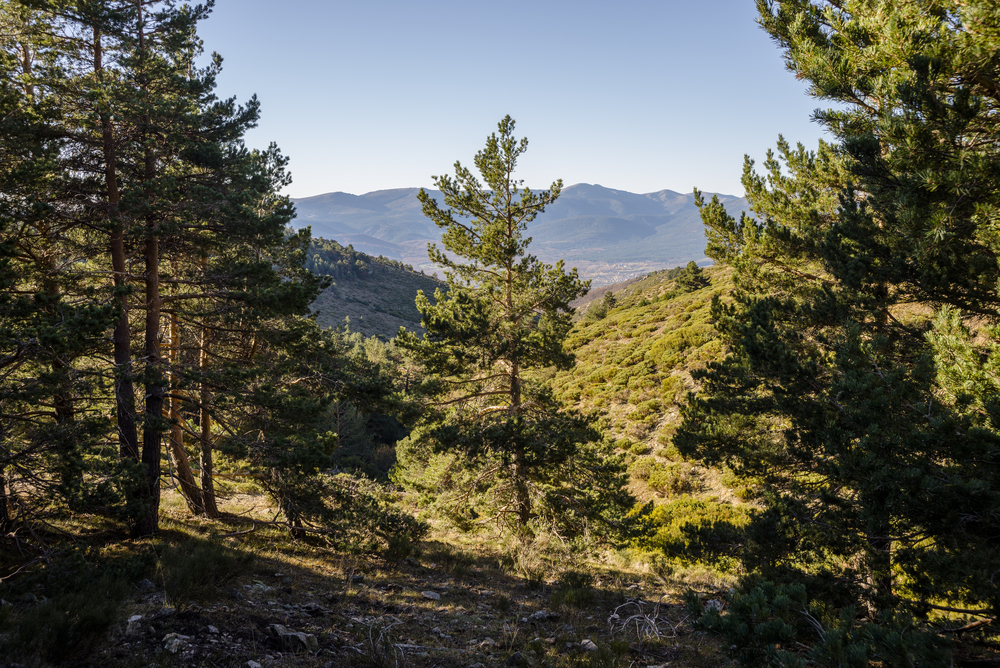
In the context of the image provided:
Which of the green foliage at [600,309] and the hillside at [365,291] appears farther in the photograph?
the hillside at [365,291]

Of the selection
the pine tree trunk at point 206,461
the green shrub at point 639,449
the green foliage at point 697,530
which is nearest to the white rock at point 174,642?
the green foliage at point 697,530

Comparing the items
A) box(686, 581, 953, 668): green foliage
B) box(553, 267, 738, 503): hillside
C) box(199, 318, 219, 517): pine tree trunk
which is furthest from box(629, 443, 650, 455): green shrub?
box(686, 581, 953, 668): green foliage

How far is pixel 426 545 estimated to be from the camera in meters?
10.9

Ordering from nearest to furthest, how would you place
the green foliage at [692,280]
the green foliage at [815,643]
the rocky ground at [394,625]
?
the green foliage at [815,643] < the rocky ground at [394,625] < the green foliage at [692,280]

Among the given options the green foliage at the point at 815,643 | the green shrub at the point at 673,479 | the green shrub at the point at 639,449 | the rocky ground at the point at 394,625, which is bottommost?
the green shrub at the point at 673,479

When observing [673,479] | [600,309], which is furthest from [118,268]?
[600,309]

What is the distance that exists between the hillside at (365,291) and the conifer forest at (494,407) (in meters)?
55.7

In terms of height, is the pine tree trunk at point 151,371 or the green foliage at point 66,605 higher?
the pine tree trunk at point 151,371

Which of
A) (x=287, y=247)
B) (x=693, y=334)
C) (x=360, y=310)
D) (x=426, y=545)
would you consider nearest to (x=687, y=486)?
(x=426, y=545)

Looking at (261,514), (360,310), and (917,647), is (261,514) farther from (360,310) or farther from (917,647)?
(360,310)

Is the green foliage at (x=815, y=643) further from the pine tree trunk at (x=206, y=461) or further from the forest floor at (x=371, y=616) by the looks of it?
the pine tree trunk at (x=206, y=461)

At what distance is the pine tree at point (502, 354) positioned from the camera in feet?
31.8

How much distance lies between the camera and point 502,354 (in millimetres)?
10219

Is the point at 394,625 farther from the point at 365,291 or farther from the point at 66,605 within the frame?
the point at 365,291
